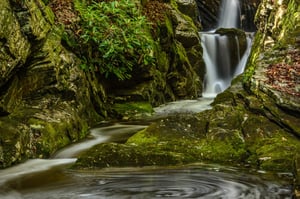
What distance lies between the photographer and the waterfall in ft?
57.0

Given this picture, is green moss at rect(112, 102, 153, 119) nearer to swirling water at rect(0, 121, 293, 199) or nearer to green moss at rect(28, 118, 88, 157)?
green moss at rect(28, 118, 88, 157)

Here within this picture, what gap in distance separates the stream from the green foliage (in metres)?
4.26

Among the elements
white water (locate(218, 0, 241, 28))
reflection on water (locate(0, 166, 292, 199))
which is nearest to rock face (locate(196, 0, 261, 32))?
white water (locate(218, 0, 241, 28))

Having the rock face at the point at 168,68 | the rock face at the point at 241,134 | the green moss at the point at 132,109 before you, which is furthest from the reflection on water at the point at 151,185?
the rock face at the point at 168,68

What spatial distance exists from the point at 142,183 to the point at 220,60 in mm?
13852

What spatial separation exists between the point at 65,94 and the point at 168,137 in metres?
2.68

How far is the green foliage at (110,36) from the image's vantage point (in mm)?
9508

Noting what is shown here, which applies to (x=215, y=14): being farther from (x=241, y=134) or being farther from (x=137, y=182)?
(x=137, y=182)

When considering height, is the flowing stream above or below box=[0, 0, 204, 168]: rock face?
below

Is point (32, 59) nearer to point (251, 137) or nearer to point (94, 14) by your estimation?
point (94, 14)

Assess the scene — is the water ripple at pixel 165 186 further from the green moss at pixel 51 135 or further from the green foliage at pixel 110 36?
the green foliage at pixel 110 36

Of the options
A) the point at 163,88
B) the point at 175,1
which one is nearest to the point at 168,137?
the point at 163,88

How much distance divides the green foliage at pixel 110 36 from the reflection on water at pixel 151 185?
175 inches

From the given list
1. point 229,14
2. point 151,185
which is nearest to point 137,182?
point 151,185
